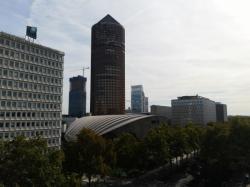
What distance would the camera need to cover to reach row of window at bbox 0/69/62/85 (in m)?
101

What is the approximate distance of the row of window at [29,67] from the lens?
101356 mm

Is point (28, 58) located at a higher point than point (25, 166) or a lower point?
higher

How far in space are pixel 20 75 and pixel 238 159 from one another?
69294 millimetres

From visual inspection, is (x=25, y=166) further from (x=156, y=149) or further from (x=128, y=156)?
(x=156, y=149)

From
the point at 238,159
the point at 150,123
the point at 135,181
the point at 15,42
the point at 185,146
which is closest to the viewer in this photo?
the point at 238,159

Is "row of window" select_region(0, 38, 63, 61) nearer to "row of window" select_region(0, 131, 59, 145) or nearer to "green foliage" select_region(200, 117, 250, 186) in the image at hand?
"row of window" select_region(0, 131, 59, 145)

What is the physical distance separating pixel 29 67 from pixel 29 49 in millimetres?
6028

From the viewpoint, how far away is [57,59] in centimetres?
12112

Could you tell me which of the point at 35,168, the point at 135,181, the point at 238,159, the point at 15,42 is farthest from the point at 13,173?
the point at 15,42

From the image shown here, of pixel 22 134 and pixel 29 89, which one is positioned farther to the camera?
pixel 29 89

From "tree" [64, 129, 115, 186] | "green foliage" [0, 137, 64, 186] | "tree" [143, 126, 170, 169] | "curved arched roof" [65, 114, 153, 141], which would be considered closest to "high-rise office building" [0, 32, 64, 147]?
"curved arched roof" [65, 114, 153, 141]

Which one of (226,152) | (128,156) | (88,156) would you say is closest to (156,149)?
(128,156)

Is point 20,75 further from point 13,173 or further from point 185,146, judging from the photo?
point 13,173

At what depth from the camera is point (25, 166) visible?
143 ft
